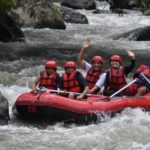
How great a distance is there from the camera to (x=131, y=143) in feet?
24.7

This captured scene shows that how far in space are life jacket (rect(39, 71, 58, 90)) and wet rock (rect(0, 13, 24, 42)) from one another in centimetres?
928

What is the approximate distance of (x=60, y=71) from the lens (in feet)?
42.4

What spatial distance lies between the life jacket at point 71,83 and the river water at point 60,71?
2.67ft

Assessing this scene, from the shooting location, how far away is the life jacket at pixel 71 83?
8797 millimetres

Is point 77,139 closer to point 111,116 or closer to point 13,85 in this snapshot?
point 111,116

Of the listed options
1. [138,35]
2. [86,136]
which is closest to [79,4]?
[138,35]

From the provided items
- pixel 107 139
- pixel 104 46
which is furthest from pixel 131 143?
pixel 104 46

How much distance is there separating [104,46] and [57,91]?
30.4ft

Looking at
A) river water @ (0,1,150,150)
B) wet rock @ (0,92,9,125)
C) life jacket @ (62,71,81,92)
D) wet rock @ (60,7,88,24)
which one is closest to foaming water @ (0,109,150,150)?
river water @ (0,1,150,150)

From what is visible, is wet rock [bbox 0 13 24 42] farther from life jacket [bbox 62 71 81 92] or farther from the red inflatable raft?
the red inflatable raft

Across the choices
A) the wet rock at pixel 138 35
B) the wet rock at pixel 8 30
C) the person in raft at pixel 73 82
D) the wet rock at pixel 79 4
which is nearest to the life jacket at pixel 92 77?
the person in raft at pixel 73 82

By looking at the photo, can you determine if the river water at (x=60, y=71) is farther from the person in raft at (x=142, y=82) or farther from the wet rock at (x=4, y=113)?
the person in raft at (x=142, y=82)

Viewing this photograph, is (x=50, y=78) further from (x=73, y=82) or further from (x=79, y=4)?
(x=79, y=4)

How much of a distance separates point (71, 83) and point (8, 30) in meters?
9.70
